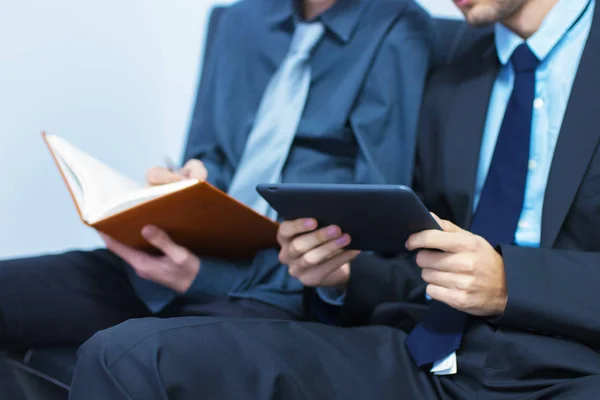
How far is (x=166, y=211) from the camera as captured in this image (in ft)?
3.16

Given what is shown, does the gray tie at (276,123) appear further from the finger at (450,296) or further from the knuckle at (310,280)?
the finger at (450,296)

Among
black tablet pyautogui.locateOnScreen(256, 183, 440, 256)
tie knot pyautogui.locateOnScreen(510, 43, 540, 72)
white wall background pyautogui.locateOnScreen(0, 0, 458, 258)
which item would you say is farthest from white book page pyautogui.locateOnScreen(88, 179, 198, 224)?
white wall background pyautogui.locateOnScreen(0, 0, 458, 258)

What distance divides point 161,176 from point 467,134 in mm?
529

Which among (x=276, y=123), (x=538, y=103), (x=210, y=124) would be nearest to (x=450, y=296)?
(x=538, y=103)

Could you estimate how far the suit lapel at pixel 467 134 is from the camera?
1056mm

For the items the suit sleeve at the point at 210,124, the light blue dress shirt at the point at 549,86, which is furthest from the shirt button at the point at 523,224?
the suit sleeve at the point at 210,124

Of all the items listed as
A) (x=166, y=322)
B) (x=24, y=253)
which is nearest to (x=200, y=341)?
(x=166, y=322)

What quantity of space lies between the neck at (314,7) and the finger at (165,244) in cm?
57

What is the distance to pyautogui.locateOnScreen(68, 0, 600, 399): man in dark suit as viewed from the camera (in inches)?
31.4

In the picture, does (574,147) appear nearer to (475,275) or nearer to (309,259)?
(475,275)

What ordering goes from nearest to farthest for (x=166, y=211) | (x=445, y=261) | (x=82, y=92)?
1. (x=445, y=261)
2. (x=166, y=211)
3. (x=82, y=92)

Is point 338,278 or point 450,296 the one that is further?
point 338,278

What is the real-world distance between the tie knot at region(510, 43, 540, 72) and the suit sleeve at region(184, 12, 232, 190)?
601 mm

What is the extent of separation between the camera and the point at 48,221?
1.72 m
